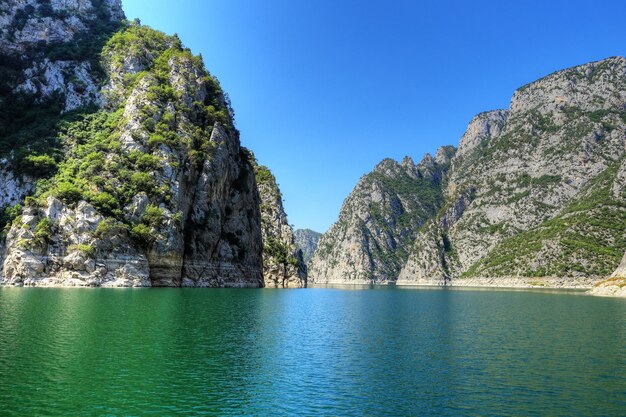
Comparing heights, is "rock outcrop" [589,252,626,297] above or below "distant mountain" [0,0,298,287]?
below

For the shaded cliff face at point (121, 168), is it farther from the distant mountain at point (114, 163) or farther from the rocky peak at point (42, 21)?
the rocky peak at point (42, 21)

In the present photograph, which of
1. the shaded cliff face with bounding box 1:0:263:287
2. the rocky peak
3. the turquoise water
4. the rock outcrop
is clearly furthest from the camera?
the rocky peak

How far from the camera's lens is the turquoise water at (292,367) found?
20.7 m

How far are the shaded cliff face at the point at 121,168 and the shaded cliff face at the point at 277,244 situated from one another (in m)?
14.3

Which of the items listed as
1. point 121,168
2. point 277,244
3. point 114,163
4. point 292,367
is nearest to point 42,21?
point 114,163

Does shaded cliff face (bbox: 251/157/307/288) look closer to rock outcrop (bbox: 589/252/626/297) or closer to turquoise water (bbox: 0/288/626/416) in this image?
rock outcrop (bbox: 589/252/626/297)

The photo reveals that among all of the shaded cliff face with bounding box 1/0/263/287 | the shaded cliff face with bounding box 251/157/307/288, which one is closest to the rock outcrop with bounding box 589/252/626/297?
the shaded cliff face with bounding box 251/157/307/288

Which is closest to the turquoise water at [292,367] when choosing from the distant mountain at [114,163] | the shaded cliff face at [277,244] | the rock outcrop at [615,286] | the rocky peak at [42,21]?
the distant mountain at [114,163]

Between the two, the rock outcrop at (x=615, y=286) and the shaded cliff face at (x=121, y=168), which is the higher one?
the shaded cliff face at (x=121, y=168)

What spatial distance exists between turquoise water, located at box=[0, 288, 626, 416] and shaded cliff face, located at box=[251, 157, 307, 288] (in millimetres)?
114216

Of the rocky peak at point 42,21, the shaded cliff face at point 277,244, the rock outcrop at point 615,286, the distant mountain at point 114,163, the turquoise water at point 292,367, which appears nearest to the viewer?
the turquoise water at point 292,367

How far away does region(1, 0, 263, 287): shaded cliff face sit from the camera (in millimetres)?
94500

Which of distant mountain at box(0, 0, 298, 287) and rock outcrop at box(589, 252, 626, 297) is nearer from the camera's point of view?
distant mountain at box(0, 0, 298, 287)

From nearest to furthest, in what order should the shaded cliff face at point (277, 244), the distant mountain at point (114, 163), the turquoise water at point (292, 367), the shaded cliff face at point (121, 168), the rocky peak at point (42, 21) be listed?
1. the turquoise water at point (292, 367)
2. the shaded cliff face at point (121, 168)
3. the distant mountain at point (114, 163)
4. the rocky peak at point (42, 21)
5. the shaded cliff face at point (277, 244)
